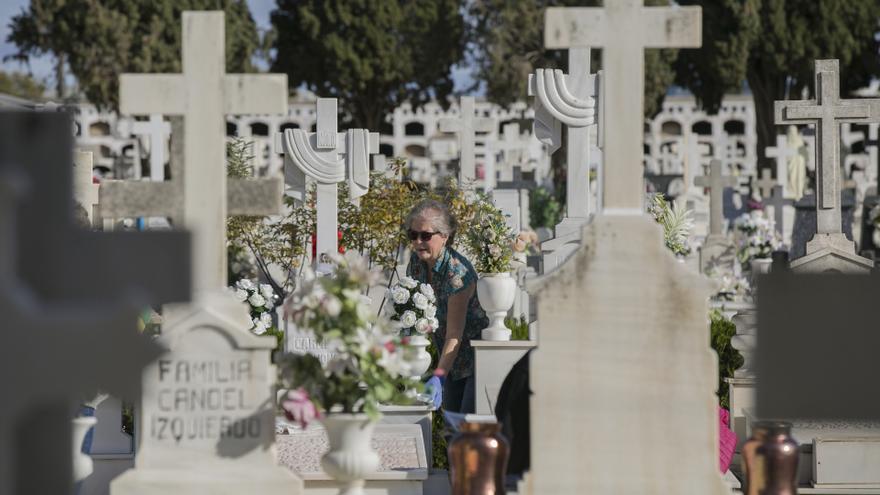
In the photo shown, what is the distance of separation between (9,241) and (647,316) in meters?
2.11

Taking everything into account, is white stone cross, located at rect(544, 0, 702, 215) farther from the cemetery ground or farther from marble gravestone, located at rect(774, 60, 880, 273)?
marble gravestone, located at rect(774, 60, 880, 273)

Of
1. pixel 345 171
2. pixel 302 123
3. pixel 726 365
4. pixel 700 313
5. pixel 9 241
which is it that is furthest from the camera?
pixel 302 123

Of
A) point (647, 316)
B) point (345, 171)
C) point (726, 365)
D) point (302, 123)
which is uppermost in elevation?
point (302, 123)

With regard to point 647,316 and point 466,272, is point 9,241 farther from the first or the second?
point 466,272

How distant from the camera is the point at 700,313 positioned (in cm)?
444

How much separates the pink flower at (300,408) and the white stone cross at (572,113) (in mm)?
6173

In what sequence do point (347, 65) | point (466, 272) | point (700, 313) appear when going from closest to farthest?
point (700, 313) → point (466, 272) → point (347, 65)

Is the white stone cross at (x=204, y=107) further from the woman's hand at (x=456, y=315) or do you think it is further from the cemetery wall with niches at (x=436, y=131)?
the cemetery wall with niches at (x=436, y=131)

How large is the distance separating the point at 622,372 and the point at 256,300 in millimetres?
4359

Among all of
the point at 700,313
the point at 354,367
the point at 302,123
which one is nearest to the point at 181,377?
the point at 354,367

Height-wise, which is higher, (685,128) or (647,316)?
(685,128)

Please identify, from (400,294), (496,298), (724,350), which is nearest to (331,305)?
(400,294)

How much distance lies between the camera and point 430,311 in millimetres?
7824

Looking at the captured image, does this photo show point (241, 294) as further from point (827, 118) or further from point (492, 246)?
point (827, 118)
